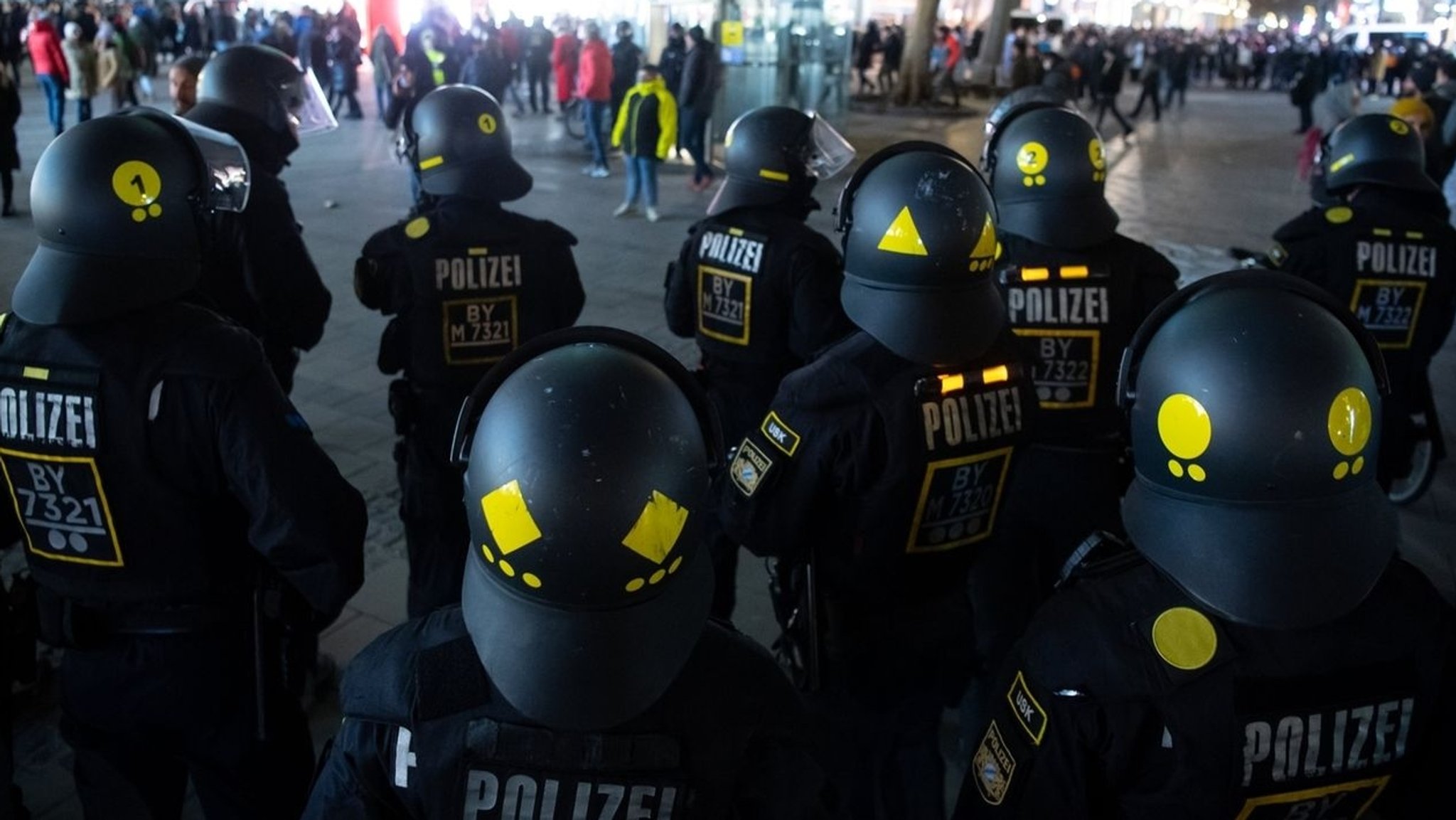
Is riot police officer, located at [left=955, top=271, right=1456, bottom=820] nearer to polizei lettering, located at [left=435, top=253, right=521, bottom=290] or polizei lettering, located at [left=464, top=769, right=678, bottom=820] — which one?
polizei lettering, located at [left=464, top=769, right=678, bottom=820]

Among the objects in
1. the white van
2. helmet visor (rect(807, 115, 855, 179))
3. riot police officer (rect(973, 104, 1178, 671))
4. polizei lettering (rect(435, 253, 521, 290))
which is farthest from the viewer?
the white van

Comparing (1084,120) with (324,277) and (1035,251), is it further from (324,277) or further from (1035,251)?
(324,277)

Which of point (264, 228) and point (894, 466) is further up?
point (264, 228)

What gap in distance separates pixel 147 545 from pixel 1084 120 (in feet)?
11.0

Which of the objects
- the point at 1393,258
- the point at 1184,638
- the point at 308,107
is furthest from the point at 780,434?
the point at 308,107

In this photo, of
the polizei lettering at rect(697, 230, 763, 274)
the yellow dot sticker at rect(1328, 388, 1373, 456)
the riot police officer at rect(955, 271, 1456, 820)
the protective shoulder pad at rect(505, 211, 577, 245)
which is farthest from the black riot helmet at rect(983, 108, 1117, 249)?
the yellow dot sticker at rect(1328, 388, 1373, 456)

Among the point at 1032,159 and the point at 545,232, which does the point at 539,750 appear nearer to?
the point at 545,232

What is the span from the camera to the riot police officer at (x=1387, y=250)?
14.3 ft

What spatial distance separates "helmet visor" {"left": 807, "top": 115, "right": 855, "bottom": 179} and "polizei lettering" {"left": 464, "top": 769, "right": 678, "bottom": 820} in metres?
3.09

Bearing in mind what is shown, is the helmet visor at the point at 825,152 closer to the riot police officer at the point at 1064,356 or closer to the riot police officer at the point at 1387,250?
the riot police officer at the point at 1064,356

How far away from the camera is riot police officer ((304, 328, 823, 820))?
151 cm

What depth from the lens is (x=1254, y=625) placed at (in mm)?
1682

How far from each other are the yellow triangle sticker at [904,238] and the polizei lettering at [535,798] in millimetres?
1610

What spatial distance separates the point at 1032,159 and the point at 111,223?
2.85m
